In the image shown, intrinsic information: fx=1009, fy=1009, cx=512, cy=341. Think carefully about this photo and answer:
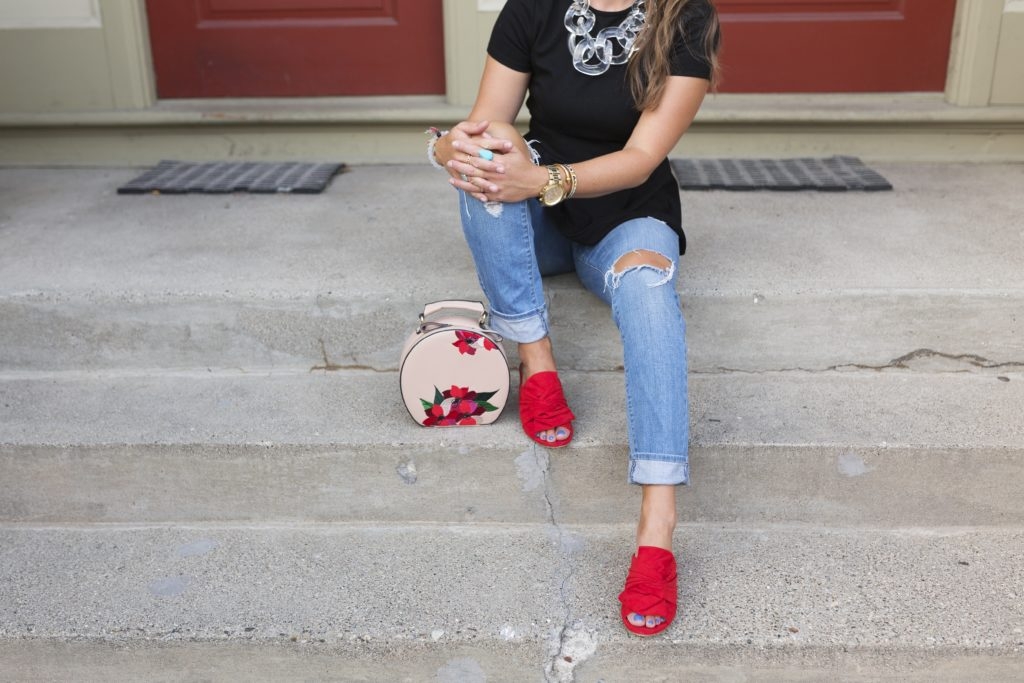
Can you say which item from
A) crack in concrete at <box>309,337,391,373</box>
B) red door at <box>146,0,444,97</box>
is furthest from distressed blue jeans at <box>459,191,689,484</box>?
red door at <box>146,0,444,97</box>

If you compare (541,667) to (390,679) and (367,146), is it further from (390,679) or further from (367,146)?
Result: (367,146)

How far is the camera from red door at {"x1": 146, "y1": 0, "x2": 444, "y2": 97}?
3564mm

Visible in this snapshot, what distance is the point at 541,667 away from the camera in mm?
1889

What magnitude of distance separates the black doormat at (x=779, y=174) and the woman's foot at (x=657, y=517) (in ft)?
5.08

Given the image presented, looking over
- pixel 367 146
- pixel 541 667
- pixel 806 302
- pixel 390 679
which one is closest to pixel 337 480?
pixel 390 679

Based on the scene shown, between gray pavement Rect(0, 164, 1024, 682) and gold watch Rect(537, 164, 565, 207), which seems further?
gold watch Rect(537, 164, 565, 207)

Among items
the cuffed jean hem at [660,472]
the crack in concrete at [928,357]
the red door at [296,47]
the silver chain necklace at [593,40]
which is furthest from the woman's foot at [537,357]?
the red door at [296,47]

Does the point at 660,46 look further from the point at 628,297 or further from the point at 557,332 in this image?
the point at 557,332

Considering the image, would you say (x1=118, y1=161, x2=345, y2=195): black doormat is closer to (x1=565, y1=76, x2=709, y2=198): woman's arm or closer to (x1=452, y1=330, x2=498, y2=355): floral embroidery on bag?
(x1=452, y1=330, x2=498, y2=355): floral embroidery on bag

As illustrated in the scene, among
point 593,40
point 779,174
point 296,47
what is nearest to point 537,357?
point 593,40

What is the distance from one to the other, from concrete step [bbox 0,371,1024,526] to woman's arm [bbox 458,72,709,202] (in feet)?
1.74

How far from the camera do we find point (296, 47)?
3598 mm

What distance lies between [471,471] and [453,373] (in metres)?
0.22

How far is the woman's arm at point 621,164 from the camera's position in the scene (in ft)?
6.77
